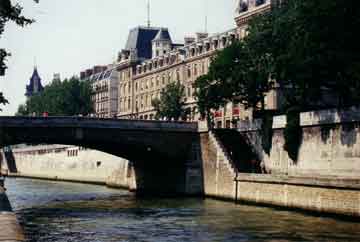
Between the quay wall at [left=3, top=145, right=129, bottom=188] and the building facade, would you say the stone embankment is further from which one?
the building facade

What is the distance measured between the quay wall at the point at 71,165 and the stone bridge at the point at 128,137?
14247mm

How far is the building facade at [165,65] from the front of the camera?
118 m

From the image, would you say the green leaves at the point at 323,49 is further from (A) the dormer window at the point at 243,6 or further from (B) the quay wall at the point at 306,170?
(A) the dormer window at the point at 243,6

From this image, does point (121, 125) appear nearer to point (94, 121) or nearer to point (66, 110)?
point (94, 121)

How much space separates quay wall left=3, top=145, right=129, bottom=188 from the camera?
4319 inches

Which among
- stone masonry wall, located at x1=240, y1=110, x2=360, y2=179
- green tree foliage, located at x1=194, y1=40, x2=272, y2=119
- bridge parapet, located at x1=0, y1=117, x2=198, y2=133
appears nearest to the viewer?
stone masonry wall, located at x1=240, y1=110, x2=360, y2=179

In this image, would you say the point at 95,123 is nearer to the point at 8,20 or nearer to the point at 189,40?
the point at 8,20

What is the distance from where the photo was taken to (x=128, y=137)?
8312 centimetres

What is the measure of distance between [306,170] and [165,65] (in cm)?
7873

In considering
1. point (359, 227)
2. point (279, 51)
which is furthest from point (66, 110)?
point (359, 227)

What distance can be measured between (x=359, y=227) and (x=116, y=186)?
203 feet

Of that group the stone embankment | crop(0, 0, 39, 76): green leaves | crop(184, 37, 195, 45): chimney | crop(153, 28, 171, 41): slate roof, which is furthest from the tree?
crop(153, 28, 171, 41): slate roof

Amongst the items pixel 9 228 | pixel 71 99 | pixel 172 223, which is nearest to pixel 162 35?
pixel 71 99

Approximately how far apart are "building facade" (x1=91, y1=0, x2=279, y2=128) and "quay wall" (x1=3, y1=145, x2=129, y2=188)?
14027 mm
